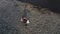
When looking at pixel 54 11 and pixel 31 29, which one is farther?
pixel 54 11

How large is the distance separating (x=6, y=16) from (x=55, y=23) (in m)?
0.80

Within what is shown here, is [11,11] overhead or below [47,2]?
below

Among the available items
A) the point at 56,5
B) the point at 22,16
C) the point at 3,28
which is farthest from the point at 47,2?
the point at 3,28

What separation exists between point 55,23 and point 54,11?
31 centimetres

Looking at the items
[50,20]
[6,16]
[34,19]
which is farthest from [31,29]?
[6,16]

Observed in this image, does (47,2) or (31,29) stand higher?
(47,2)

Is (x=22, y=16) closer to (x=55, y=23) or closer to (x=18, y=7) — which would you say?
(x=18, y=7)

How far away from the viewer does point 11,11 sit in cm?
242

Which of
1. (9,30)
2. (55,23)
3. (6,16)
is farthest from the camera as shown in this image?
(6,16)

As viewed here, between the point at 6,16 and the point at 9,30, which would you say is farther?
the point at 6,16

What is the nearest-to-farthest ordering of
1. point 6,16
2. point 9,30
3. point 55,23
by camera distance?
point 9,30, point 55,23, point 6,16

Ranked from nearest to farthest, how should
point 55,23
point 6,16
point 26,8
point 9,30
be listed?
point 9,30
point 55,23
point 6,16
point 26,8

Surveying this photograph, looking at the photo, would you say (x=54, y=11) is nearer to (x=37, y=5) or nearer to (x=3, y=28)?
(x=37, y=5)

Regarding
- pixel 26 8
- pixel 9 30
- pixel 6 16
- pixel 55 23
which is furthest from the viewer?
pixel 26 8
